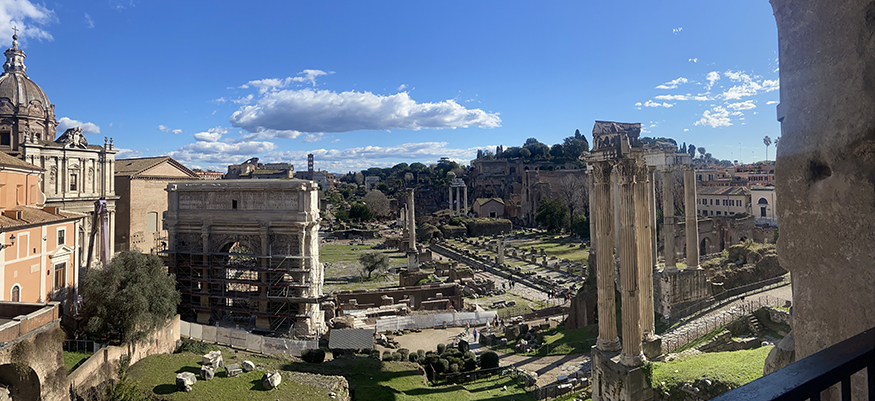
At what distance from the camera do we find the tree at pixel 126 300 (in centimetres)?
1441

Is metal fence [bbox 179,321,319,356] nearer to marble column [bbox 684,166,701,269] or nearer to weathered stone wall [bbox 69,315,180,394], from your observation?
weathered stone wall [bbox 69,315,180,394]

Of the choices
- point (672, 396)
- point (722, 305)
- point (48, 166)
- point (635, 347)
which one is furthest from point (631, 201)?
point (48, 166)

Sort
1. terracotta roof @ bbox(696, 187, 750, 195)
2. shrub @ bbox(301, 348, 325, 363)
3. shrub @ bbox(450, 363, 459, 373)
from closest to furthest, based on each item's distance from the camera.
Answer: shrub @ bbox(450, 363, 459, 373)
shrub @ bbox(301, 348, 325, 363)
terracotta roof @ bbox(696, 187, 750, 195)

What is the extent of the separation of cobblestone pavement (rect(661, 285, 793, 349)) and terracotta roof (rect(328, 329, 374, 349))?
9.79 metres

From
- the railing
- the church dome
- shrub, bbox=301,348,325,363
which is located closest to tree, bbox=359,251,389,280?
shrub, bbox=301,348,325,363

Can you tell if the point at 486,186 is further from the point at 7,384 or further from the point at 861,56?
the point at 861,56

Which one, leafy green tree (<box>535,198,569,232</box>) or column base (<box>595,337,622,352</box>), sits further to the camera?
leafy green tree (<box>535,198,569,232</box>)

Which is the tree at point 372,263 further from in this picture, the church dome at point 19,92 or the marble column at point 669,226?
the marble column at point 669,226

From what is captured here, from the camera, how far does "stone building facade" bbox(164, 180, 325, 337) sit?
2028cm

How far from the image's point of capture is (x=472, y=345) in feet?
63.5

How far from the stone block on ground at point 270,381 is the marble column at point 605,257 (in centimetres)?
804

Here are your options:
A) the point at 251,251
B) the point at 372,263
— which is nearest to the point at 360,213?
the point at 372,263

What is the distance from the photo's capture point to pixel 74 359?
45.1 feet

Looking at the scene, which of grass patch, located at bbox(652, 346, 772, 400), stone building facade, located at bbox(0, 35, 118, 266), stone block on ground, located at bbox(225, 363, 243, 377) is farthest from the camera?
stone building facade, located at bbox(0, 35, 118, 266)
